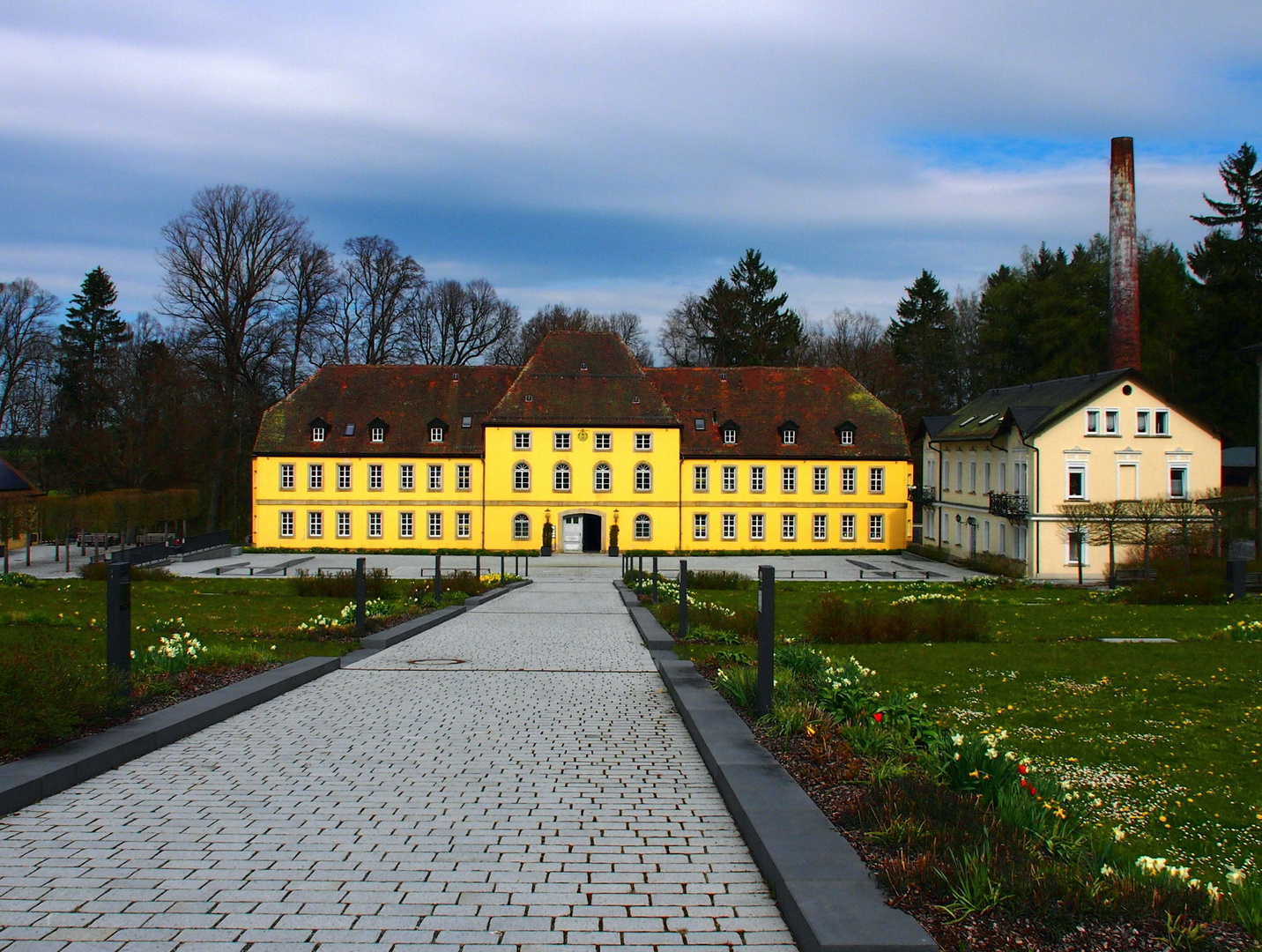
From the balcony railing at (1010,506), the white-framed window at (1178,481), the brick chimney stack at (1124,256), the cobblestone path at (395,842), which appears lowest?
the cobblestone path at (395,842)

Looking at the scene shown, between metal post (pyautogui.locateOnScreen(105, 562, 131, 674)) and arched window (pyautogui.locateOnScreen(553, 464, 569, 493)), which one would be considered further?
arched window (pyautogui.locateOnScreen(553, 464, 569, 493))

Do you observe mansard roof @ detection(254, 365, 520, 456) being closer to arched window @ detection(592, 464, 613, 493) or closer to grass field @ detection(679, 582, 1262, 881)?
arched window @ detection(592, 464, 613, 493)

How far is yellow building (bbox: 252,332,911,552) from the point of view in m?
53.3

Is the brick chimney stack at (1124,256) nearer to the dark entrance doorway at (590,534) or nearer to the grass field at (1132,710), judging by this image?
the dark entrance doorway at (590,534)

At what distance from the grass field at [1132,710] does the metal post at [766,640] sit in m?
1.71

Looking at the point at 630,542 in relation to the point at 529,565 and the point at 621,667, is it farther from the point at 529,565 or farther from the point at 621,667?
the point at 621,667

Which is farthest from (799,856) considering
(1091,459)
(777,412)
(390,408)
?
(390,408)

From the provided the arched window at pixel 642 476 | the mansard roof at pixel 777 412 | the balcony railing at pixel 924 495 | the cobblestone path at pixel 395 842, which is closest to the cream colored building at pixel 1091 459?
the mansard roof at pixel 777 412

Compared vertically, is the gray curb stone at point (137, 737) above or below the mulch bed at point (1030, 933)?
below

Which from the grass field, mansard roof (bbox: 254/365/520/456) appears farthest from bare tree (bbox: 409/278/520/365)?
the grass field


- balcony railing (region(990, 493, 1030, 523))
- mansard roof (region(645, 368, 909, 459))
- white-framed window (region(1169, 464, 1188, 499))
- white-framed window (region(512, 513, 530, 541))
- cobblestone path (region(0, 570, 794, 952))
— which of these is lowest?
cobblestone path (region(0, 570, 794, 952))

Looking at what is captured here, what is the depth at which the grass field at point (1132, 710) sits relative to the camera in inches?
252

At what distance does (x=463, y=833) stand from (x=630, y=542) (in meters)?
47.5

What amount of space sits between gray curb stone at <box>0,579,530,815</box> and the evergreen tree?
6479 cm
